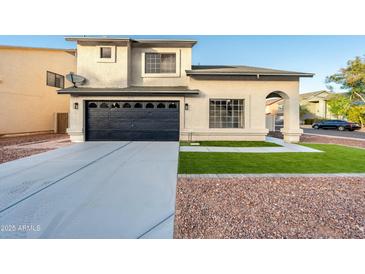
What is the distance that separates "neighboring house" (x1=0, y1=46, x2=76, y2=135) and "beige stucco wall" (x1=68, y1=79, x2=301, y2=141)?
618cm

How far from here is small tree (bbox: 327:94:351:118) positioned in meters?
31.6

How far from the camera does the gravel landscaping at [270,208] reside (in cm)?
319

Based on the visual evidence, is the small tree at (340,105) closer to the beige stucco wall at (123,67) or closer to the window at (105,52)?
the beige stucco wall at (123,67)

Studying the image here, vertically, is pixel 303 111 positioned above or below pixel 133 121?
above

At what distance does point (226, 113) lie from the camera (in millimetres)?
12969

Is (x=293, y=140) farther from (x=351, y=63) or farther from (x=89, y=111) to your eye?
(x=351, y=63)

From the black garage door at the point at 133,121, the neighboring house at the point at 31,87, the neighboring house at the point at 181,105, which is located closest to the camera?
the neighboring house at the point at 181,105

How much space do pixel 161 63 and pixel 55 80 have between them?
10525 millimetres

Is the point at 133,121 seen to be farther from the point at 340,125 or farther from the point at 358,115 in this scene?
the point at 358,115

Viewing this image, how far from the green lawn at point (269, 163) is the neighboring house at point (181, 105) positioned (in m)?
3.87

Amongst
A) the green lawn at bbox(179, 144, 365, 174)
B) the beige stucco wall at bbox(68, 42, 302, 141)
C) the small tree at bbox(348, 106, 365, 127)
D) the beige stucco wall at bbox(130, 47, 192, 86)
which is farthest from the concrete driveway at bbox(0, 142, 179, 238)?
the small tree at bbox(348, 106, 365, 127)

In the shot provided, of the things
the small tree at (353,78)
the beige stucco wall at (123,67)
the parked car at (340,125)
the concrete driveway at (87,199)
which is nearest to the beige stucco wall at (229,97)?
the beige stucco wall at (123,67)

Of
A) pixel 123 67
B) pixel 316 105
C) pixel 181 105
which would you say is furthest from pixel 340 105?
pixel 123 67

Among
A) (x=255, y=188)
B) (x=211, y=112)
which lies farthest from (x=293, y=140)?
(x=255, y=188)
